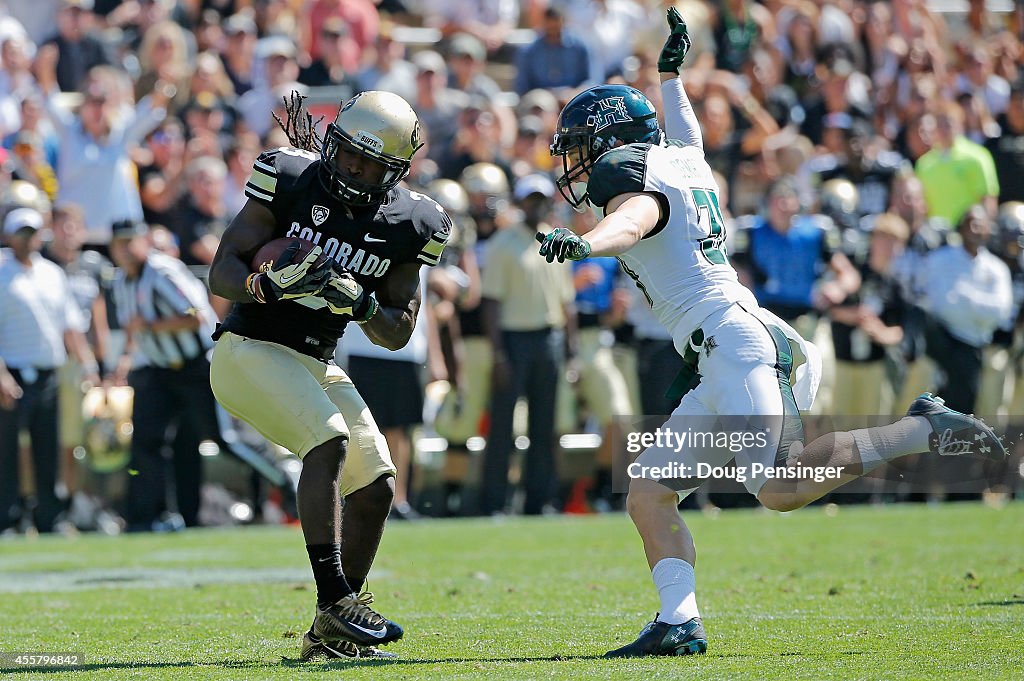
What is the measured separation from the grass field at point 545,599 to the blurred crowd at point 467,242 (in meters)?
0.84

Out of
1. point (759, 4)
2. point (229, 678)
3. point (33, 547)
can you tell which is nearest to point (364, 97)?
point (229, 678)

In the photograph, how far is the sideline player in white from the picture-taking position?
511 centimetres

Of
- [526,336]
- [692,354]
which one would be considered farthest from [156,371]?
[692,354]

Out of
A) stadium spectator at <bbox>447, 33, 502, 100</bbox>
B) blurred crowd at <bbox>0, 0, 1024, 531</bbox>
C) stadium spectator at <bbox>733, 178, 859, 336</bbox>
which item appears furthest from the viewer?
stadium spectator at <bbox>447, 33, 502, 100</bbox>

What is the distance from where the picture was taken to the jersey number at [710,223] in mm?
5344

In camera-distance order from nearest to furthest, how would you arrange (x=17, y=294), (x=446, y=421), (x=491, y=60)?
(x=17, y=294)
(x=446, y=421)
(x=491, y=60)

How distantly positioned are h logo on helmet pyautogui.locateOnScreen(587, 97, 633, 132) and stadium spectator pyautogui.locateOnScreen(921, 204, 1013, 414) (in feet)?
22.7

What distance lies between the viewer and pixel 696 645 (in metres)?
5.07

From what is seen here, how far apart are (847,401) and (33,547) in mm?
5858

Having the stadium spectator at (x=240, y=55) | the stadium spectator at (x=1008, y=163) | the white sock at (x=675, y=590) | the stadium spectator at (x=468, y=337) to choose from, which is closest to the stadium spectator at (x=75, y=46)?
the stadium spectator at (x=240, y=55)

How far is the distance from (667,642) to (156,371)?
19.8 ft

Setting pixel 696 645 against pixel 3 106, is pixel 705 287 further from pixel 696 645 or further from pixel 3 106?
pixel 3 106

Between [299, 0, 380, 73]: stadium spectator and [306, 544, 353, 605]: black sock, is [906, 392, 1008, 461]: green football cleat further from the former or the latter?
[299, 0, 380, 73]: stadium spectator

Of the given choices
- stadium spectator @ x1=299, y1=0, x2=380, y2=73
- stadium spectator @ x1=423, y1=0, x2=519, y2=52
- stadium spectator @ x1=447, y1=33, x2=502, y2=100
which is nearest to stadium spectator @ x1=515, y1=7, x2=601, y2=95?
stadium spectator @ x1=447, y1=33, x2=502, y2=100
